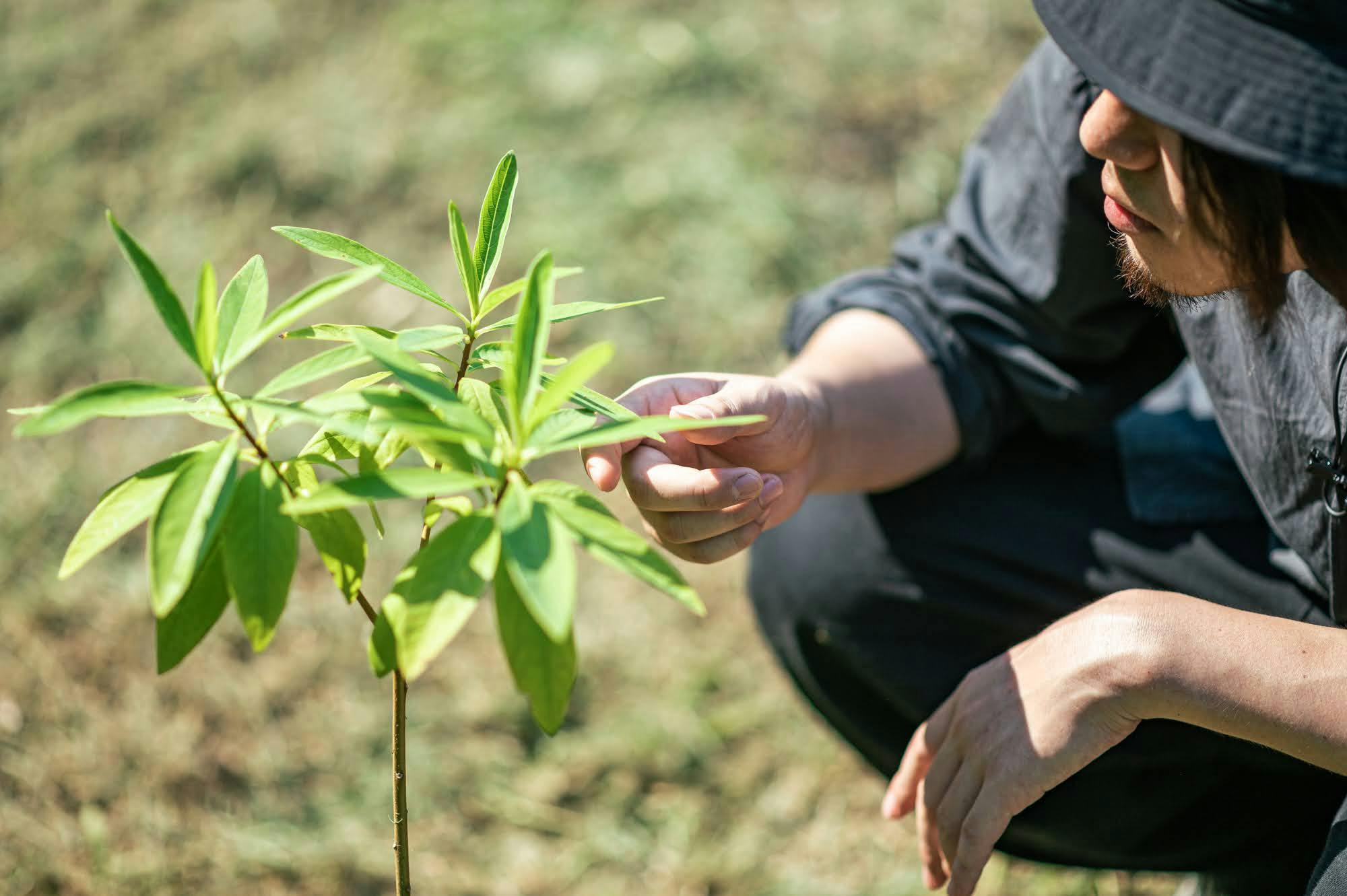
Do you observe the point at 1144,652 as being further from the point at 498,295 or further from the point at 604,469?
the point at 498,295

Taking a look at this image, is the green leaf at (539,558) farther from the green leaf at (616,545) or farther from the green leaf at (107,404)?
the green leaf at (107,404)

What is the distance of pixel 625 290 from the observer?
2.40m

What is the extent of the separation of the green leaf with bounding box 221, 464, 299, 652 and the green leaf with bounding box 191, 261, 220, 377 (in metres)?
0.07

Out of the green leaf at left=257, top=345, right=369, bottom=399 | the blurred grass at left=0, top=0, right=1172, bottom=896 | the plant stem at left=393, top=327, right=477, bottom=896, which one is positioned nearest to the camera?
the green leaf at left=257, top=345, right=369, bottom=399

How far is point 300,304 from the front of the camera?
0.64 m

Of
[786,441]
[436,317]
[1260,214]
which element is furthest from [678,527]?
[436,317]

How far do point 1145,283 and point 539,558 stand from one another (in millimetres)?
643

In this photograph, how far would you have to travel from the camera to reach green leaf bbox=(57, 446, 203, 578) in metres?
0.64

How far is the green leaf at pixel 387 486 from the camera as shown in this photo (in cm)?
57

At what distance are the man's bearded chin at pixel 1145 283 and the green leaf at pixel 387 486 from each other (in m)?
0.63

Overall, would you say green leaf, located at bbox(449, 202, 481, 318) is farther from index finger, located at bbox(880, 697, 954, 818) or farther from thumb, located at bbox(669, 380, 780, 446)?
index finger, located at bbox(880, 697, 954, 818)

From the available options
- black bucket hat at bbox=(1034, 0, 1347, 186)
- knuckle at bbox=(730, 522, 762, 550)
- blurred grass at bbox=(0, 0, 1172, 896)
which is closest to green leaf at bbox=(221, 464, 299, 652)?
knuckle at bbox=(730, 522, 762, 550)

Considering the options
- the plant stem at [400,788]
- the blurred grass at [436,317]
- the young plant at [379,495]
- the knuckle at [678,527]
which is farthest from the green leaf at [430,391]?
the blurred grass at [436,317]

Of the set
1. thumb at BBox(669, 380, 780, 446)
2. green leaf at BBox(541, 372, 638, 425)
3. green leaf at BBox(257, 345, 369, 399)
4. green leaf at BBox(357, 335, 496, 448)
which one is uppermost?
green leaf at BBox(357, 335, 496, 448)
